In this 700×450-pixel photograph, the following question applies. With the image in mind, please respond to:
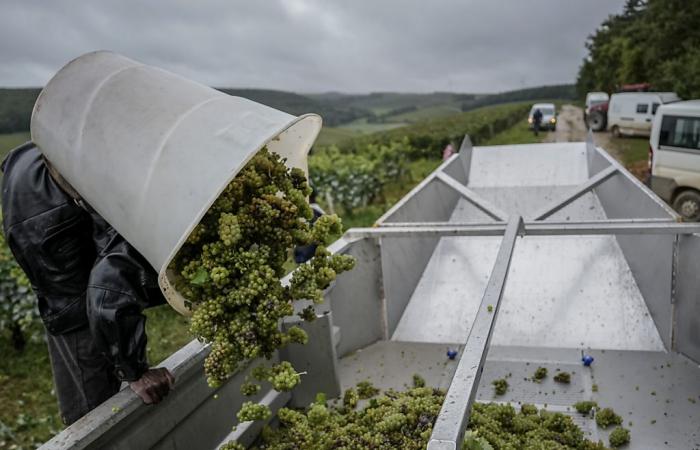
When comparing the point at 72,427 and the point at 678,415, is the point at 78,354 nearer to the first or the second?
the point at 72,427

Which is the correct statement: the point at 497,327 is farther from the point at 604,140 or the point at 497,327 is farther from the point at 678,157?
the point at 604,140

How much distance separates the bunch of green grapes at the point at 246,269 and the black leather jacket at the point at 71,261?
0.32 m

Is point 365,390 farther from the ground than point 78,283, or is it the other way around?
point 78,283

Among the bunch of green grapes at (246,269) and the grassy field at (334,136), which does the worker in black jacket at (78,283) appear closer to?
the bunch of green grapes at (246,269)

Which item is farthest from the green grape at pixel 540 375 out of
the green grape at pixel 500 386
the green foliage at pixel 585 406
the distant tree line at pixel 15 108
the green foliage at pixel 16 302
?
the green foliage at pixel 16 302

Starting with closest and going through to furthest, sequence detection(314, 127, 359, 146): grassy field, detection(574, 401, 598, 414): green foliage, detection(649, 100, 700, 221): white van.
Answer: detection(574, 401, 598, 414): green foliage → detection(649, 100, 700, 221): white van → detection(314, 127, 359, 146): grassy field

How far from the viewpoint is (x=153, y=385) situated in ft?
6.28

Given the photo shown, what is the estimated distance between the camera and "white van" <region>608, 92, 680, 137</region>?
51.7 ft

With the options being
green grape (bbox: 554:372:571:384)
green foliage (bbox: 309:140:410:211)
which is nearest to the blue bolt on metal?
green grape (bbox: 554:372:571:384)

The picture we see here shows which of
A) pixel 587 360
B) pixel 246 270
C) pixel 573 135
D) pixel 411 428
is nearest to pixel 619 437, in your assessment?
pixel 587 360

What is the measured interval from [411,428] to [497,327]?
5.91 feet

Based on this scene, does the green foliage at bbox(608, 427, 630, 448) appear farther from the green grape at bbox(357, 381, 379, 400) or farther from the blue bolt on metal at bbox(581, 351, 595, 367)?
the green grape at bbox(357, 381, 379, 400)

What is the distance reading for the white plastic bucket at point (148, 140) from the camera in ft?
4.61

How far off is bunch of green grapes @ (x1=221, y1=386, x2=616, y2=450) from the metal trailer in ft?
0.69
